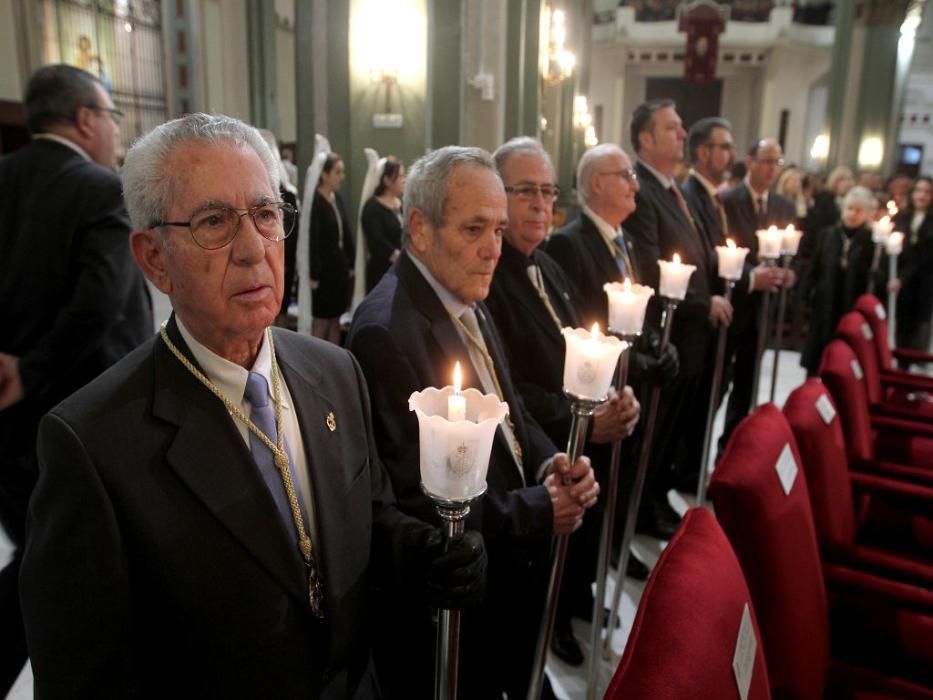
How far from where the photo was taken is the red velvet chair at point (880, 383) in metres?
2.85

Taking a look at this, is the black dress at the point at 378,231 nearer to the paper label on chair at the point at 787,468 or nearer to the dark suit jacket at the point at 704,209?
the dark suit jacket at the point at 704,209

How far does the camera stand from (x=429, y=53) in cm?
512

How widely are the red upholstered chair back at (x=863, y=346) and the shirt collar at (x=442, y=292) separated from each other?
194cm

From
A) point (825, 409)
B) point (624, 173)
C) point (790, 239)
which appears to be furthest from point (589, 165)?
point (790, 239)

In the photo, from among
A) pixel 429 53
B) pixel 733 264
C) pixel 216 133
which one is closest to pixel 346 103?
pixel 429 53

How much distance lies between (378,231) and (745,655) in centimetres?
400

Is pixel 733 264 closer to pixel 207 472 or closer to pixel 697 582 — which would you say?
pixel 697 582

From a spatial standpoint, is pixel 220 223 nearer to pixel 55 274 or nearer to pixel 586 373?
pixel 586 373

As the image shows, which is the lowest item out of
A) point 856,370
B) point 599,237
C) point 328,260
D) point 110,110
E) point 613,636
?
point 613,636

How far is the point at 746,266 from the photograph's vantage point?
382 centimetres

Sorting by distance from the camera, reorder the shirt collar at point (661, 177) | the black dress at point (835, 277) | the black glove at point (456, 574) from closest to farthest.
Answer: the black glove at point (456, 574), the shirt collar at point (661, 177), the black dress at point (835, 277)

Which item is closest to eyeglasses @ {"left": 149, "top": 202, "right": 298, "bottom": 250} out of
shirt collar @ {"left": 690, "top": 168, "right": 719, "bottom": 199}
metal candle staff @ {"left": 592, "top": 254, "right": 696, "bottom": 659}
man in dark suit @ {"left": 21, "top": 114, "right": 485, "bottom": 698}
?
man in dark suit @ {"left": 21, "top": 114, "right": 485, "bottom": 698}

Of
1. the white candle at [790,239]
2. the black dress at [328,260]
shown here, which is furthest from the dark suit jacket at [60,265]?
the white candle at [790,239]

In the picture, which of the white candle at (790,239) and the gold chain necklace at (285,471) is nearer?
the gold chain necklace at (285,471)
